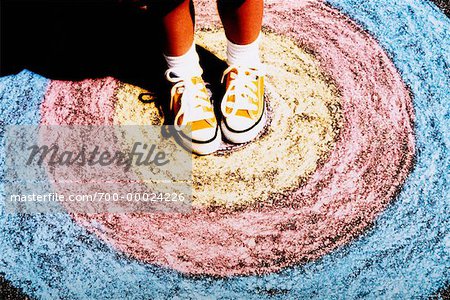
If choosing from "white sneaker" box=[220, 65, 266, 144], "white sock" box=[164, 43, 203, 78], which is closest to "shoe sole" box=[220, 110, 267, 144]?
"white sneaker" box=[220, 65, 266, 144]

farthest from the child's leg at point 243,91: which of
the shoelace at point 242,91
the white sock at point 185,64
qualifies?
the white sock at point 185,64

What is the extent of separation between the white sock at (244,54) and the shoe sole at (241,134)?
0.21 meters

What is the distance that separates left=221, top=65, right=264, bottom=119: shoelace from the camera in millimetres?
1482

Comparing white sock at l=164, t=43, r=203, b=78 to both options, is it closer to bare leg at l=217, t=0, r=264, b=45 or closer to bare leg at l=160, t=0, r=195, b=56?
bare leg at l=160, t=0, r=195, b=56

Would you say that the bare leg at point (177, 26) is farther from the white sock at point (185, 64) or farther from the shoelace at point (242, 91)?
the shoelace at point (242, 91)

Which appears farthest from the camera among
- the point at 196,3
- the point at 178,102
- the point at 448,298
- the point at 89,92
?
the point at 196,3

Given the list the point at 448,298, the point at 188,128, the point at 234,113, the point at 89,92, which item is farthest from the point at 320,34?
the point at 448,298

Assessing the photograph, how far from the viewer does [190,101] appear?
149 centimetres

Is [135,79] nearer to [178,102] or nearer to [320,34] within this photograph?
[178,102]

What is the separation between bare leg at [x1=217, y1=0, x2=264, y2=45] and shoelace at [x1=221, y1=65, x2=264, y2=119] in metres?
0.12

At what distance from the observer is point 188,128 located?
4.88 ft

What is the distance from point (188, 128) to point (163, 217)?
1.02ft

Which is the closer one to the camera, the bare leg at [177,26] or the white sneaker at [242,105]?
the bare leg at [177,26]

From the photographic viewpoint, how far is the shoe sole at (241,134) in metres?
1.50
